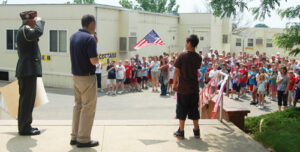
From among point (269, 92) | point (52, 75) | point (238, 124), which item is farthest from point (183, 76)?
point (52, 75)

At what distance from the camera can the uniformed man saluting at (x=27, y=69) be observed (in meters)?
5.43

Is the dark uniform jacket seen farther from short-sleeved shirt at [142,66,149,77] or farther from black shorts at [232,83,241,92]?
short-sleeved shirt at [142,66,149,77]

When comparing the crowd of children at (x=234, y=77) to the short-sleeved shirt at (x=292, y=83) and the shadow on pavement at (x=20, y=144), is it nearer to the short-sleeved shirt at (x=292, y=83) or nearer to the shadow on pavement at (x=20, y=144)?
the short-sleeved shirt at (x=292, y=83)

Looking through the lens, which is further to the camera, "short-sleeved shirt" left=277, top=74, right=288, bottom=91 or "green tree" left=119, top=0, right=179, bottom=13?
"green tree" left=119, top=0, right=179, bottom=13

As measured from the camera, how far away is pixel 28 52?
5.48 m

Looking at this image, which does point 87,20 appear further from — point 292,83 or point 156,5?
point 156,5

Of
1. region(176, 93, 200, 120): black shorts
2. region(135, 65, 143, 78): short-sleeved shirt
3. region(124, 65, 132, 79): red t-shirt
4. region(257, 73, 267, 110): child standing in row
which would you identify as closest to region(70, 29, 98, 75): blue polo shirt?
region(176, 93, 200, 120): black shorts

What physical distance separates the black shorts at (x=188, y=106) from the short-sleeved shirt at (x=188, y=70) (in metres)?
0.09

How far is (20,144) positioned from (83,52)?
1.66m

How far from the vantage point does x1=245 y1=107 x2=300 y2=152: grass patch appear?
5.40 meters

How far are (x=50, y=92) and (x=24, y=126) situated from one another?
41.4 feet

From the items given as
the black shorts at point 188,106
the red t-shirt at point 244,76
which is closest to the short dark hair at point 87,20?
the black shorts at point 188,106

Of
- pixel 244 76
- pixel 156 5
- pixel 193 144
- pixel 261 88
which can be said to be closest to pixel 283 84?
pixel 261 88

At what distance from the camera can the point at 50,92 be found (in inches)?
700
